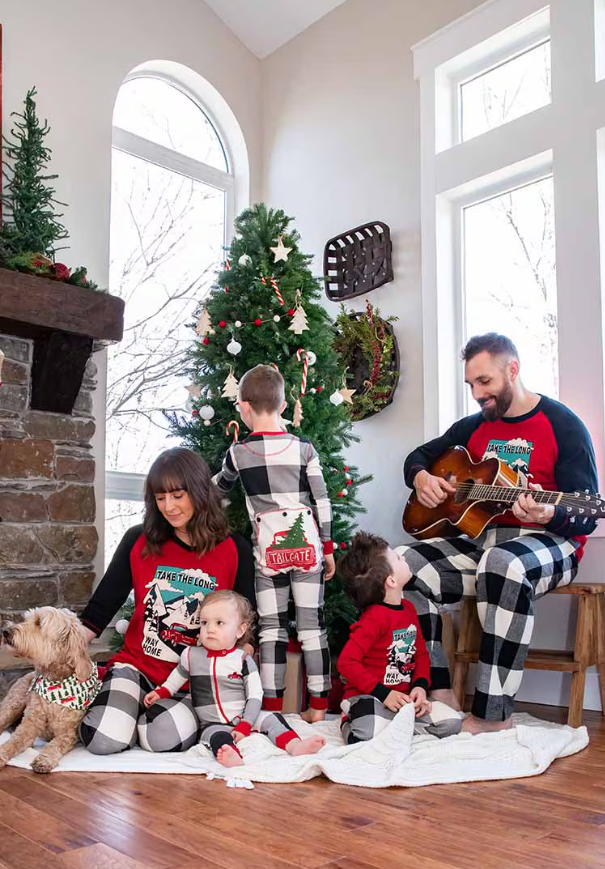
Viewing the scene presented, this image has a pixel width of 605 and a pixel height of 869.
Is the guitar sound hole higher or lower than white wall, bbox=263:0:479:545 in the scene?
lower

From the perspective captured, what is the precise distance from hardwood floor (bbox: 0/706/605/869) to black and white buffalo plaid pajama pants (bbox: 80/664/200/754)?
9.3 inches

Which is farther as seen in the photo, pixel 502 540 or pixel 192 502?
pixel 502 540

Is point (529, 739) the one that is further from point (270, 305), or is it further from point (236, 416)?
point (270, 305)

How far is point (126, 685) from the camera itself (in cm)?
247

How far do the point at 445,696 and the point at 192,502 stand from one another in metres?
1.02

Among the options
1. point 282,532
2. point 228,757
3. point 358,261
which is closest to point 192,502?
point 282,532

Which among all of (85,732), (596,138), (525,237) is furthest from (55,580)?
(596,138)

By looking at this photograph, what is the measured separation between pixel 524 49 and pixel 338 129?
1.13 metres

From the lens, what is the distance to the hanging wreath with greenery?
159 inches

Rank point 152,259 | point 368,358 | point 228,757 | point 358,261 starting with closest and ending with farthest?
point 228,757
point 368,358
point 358,261
point 152,259

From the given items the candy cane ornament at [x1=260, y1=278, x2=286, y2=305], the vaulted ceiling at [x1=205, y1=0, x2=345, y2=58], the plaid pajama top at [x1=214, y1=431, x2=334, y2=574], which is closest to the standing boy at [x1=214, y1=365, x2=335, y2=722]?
the plaid pajama top at [x1=214, y1=431, x2=334, y2=574]

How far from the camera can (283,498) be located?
9.61 ft

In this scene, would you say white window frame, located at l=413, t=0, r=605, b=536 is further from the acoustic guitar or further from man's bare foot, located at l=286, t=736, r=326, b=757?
man's bare foot, located at l=286, t=736, r=326, b=757

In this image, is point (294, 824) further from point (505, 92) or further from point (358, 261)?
point (505, 92)
